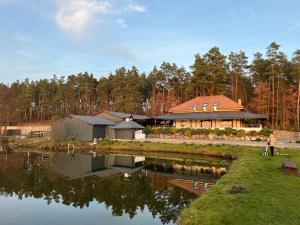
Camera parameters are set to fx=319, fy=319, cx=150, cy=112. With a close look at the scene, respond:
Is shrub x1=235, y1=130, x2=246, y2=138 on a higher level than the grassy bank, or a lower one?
higher

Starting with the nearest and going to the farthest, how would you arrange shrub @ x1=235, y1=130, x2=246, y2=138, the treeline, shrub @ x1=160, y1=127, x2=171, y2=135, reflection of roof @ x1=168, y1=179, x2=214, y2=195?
reflection of roof @ x1=168, y1=179, x2=214, y2=195 → shrub @ x1=235, y1=130, x2=246, y2=138 → shrub @ x1=160, y1=127, x2=171, y2=135 → the treeline

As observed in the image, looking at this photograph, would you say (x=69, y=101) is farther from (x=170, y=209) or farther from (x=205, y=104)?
(x=170, y=209)

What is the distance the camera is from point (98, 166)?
2948cm

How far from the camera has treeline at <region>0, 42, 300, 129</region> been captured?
203ft

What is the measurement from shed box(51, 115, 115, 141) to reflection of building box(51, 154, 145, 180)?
1232cm

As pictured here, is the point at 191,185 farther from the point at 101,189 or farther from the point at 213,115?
the point at 213,115

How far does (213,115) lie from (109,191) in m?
35.8

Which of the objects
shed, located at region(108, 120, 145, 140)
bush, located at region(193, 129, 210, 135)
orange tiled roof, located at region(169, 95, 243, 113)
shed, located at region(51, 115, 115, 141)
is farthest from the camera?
orange tiled roof, located at region(169, 95, 243, 113)

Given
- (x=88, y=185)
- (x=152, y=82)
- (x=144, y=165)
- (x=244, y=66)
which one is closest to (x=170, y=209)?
(x=88, y=185)

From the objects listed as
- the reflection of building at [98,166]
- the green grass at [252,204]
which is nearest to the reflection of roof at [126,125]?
the reflection of building at [98,166]

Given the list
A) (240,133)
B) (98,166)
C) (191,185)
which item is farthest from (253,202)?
(240,133)

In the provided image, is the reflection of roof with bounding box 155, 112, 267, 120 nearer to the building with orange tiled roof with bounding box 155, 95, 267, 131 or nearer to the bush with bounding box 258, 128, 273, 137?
the building with orange tiled roof with bounding box 155, 95, 267, 131

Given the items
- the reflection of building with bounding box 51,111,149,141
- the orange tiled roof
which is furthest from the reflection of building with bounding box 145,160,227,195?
the orange tiled roof

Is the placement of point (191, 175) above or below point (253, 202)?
below
